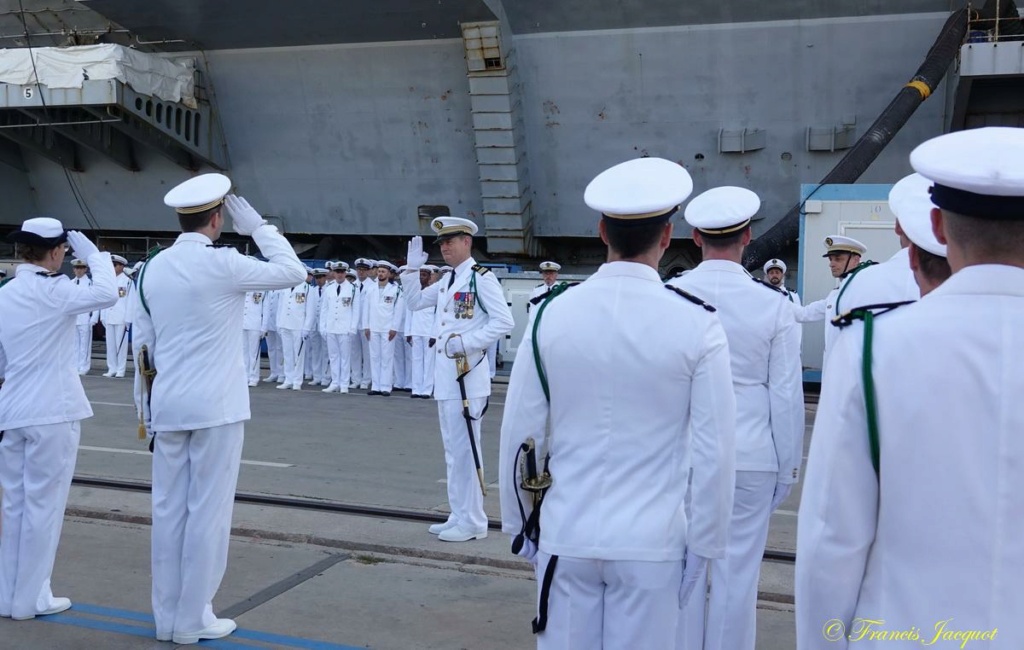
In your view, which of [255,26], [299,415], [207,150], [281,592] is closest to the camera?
[281,592]

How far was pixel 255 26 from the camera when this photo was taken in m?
19.7

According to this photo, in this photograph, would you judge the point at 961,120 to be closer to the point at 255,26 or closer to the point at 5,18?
the point at 255,26

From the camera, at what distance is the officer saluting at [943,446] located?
6.04 ft

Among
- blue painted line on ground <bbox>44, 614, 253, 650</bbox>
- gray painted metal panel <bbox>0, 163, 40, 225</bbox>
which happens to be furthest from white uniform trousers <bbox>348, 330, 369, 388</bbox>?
gray painted metal panel <bbox>0, 163, 40, 225</bbox>

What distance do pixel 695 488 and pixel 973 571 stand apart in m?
1.07

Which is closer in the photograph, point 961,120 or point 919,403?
point 919,403

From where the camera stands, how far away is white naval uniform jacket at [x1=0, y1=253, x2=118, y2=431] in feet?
16.5

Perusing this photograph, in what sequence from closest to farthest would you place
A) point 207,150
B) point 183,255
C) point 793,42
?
point 183,255, point 793,42, point 207,150

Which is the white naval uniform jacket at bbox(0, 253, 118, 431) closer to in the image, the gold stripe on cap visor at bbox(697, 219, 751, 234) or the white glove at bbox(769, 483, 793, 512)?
the gold stripe on cap visor at bbox(697, 219, 751, 234)

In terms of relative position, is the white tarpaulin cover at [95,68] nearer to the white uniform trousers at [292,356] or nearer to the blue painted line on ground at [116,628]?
the white uniform trousers at [292,356]

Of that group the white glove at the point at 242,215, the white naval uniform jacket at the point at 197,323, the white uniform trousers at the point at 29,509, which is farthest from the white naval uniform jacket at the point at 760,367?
the white uniform trousers at the point at 29,509

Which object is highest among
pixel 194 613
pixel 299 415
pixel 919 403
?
pixel 919 403

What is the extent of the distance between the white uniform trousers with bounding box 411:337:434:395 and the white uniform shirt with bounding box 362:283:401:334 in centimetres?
53

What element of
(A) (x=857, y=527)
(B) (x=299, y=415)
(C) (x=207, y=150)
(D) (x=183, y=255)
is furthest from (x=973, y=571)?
Result: (C) (x=207, y=150)
